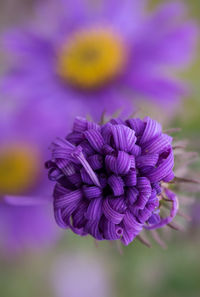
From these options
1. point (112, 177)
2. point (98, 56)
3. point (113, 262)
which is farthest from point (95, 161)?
point (113, 262)

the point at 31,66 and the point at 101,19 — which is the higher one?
the point at 101,19

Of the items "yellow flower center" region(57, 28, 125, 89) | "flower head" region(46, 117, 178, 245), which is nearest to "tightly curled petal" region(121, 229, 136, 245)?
"flower head" region(46, 117, 178, 245)

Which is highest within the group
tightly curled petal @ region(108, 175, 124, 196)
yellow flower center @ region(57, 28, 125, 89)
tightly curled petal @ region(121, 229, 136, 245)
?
yellow flower center @ region(57, 28, 125, 89)

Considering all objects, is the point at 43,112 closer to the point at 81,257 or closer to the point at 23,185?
the point at 23,185

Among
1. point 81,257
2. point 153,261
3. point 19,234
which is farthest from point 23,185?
point 81,257

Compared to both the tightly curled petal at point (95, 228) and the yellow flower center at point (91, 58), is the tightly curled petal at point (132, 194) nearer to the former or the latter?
the tightly curled petal at point (95, 228)

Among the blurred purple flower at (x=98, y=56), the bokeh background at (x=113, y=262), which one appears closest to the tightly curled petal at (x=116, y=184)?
the bokeh background at (x=113, y=262)

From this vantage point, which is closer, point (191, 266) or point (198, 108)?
point (198, 108)

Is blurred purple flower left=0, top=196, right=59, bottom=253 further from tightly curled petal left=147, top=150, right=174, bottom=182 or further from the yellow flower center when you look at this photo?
tightly curled petal left=147, top=150, right=174, bottom=182
